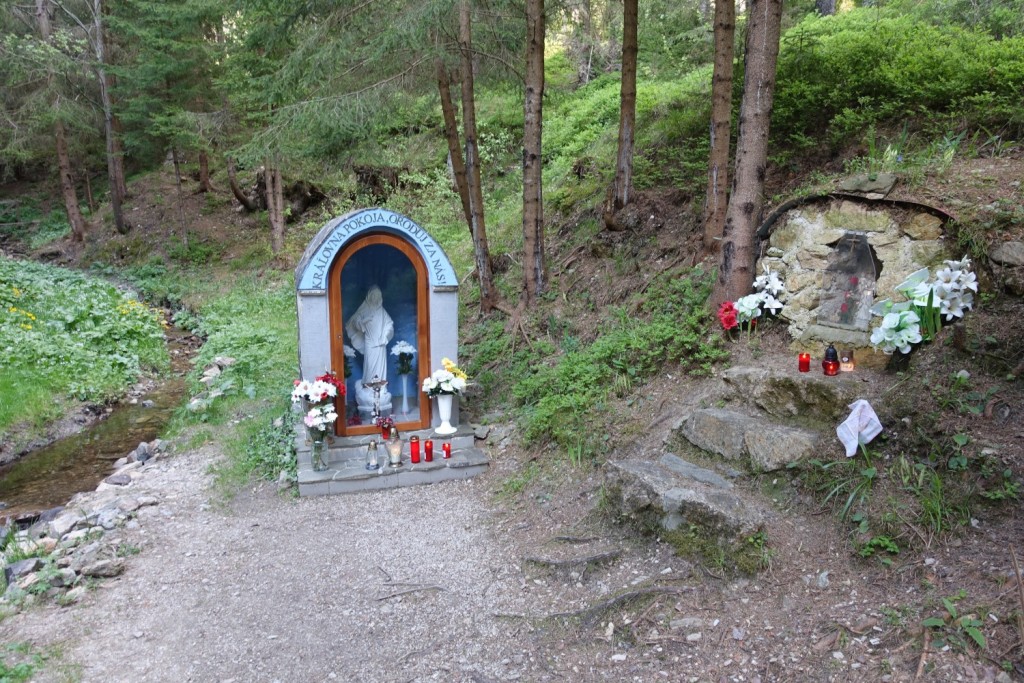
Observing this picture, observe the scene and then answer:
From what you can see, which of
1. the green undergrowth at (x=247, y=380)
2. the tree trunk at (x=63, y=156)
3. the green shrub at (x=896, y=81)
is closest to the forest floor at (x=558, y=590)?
the green undergrowth at (x=247, y=380)

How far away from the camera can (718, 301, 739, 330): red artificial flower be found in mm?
6094

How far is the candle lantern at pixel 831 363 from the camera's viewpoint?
16.7 ft

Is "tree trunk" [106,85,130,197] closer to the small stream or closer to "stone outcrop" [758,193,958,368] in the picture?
the small stream

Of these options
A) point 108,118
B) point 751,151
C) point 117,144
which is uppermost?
point 108,118

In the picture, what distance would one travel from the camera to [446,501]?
6383mm

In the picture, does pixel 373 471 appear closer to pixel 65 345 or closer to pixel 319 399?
pixel 319 399

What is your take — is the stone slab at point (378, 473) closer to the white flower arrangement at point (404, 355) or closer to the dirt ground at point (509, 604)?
the dirt ground at point (509, 604)

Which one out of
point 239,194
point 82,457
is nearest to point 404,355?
point 82,457

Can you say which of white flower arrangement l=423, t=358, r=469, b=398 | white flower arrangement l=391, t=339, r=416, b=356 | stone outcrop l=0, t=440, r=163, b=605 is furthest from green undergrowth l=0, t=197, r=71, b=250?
white flower arrangement l=423, t=358, r=469, b=398

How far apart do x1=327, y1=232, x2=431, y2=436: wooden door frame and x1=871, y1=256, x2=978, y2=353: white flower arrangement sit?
4.74 meters

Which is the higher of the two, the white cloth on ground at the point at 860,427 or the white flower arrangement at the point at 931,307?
the white flower arrangement at the point at 931,307

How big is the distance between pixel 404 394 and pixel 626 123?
4.94 metres

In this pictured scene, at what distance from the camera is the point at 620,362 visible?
6836 millimetres

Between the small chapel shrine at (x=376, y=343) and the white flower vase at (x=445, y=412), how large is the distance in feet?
0.21
